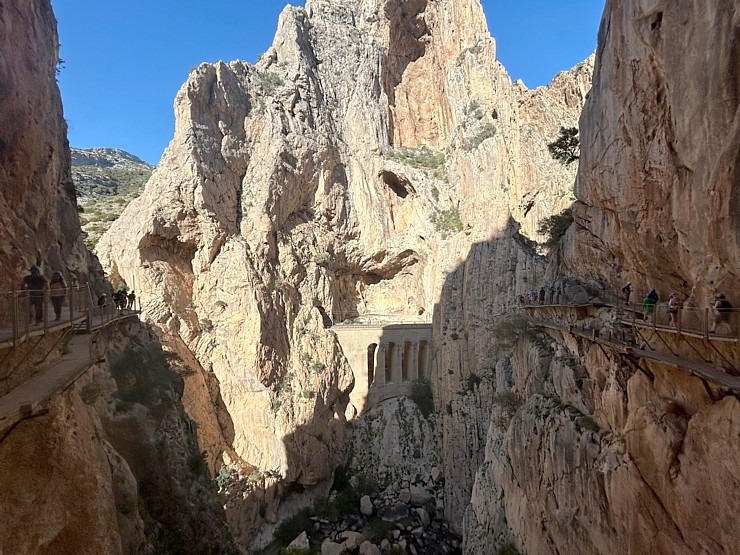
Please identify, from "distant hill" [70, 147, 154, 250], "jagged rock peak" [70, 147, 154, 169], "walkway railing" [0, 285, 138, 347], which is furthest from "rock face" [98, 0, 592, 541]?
"jagged rock peak" [70, 147, 154, 169]

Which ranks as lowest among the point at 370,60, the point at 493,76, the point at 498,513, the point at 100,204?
the point at 498,513

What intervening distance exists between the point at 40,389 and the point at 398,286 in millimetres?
31761

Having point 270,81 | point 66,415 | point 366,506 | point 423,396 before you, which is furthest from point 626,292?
point 270,81

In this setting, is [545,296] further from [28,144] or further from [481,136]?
[481,136]

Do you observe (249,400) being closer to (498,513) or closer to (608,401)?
(498,513)

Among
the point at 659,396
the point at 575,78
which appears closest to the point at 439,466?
the point at 659,396

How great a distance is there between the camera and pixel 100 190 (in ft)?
140

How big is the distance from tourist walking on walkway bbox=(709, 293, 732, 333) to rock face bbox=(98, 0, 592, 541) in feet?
52.7

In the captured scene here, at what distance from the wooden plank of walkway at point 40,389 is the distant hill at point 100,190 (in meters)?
16.6

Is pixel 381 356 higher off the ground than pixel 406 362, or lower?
higher

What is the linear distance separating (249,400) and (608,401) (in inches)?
869

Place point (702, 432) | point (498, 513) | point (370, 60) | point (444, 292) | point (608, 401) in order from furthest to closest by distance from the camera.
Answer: point (370, 60)
point (444, 292)
point (498, 513)
point (608, 401)
point (702, 432)

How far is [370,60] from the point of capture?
121 ft

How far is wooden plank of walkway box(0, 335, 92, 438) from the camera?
14.9ft
